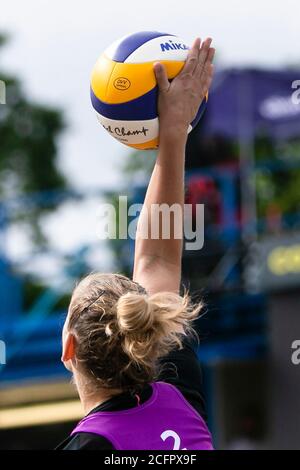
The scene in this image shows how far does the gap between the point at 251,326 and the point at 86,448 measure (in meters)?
7.81

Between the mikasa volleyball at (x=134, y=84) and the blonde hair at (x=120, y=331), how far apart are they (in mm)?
791

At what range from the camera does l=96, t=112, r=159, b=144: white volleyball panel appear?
10.3ft

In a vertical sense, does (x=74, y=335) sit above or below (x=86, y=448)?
above

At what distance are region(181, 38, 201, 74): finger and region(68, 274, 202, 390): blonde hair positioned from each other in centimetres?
85

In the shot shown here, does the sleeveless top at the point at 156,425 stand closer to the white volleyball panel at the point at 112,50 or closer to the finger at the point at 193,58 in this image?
the finger at the point at 193,58

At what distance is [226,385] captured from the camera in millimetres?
10320

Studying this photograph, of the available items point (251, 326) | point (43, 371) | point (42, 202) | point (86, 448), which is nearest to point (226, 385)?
point (251, 326)

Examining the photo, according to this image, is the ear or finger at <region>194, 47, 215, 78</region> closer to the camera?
the ear

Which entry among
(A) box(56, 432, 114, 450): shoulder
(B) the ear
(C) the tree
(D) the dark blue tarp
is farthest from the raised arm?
(C) the tree

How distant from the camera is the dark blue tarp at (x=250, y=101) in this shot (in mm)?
10828

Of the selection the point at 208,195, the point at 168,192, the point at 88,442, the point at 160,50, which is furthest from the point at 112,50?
the point at 208,195

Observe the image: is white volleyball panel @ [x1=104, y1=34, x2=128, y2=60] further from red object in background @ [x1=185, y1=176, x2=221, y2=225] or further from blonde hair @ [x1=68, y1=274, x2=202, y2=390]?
red object in background @ [x1=185, y1=176, x2=221, y2=225]

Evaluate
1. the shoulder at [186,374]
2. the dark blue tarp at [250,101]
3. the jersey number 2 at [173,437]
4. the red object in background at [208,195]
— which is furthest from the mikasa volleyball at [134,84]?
the dark blue tarp at [250,101]
